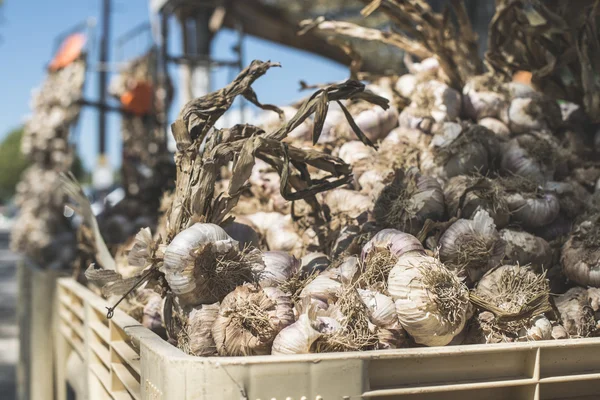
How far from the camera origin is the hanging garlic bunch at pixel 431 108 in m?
2.66

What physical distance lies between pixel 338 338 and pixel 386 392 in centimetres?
21

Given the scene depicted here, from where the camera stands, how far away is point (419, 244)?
1757mm

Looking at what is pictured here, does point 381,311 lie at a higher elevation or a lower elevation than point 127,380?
higher

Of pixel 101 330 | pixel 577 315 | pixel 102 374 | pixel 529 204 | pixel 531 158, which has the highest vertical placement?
pixel 531 158

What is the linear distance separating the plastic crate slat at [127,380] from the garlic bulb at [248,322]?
236 millimetres

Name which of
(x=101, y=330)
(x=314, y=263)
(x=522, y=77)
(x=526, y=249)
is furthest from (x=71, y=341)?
(x=522, y=77)

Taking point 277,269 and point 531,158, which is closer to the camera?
point 277,269

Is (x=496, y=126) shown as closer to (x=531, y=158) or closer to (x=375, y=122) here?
(x=531, y=158)

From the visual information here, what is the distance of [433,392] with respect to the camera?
1.29 meters

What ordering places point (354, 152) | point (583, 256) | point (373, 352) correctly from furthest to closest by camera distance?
point (354, 152)
point (583, 256)
point (373, 352)

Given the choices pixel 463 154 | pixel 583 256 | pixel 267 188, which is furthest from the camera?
pixel 267 188

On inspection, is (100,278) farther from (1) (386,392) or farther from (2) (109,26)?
(2) (109,26)

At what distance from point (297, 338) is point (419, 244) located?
0.50 metres

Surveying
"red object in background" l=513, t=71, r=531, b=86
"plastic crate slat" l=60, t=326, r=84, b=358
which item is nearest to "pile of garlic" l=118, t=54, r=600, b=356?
"red object in background" l=513, t=71, r=531, b=86
